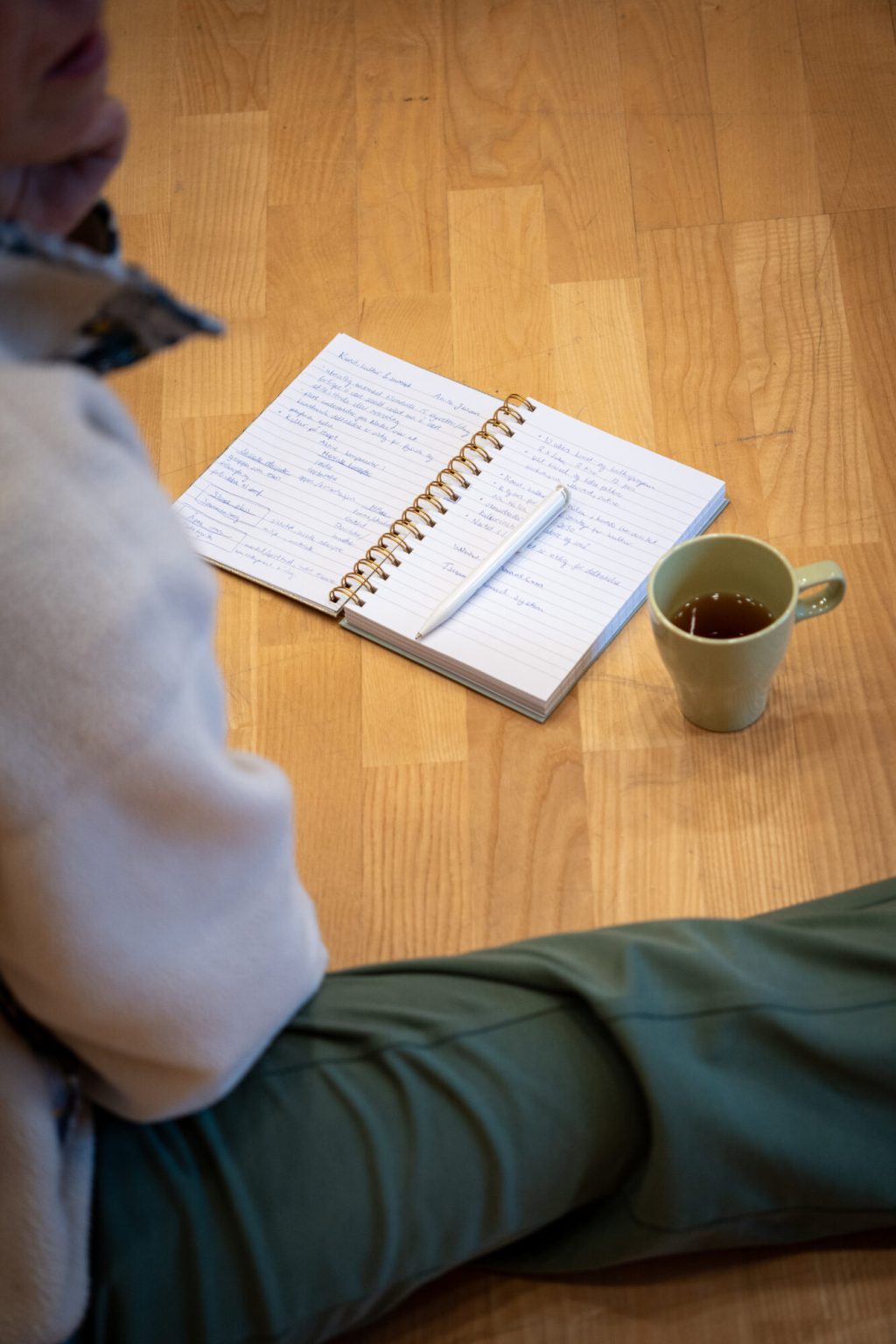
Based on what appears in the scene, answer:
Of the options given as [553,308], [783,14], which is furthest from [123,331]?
[783,14]

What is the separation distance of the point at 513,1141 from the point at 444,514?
1.44 ft

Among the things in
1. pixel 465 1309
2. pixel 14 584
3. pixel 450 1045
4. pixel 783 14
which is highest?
pixel 14 584

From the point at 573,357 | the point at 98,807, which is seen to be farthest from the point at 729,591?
the point at 98,807

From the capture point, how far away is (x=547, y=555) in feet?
3.06

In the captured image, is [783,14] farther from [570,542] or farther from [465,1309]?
[465,1309]

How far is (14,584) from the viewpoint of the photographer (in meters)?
0.52

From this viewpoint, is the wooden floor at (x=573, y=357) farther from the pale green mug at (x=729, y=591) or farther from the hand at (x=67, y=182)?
the hand at (x=67, y=182)

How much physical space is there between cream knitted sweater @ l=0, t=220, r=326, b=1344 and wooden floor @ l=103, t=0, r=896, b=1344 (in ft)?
0.64

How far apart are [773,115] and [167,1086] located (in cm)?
95

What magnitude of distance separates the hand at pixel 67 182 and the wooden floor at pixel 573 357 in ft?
1.25

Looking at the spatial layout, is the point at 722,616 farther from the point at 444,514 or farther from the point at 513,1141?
the point at 513,1141

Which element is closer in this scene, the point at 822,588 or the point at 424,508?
the point at 822,588

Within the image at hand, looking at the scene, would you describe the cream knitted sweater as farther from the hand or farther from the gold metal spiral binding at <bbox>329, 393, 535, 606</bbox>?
the gold metal spiral binding at <bbox>329, 393, 535, 606</bbox>

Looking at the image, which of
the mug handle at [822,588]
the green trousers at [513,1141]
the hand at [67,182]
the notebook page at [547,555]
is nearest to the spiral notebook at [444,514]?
the notebook page at [547,555]
